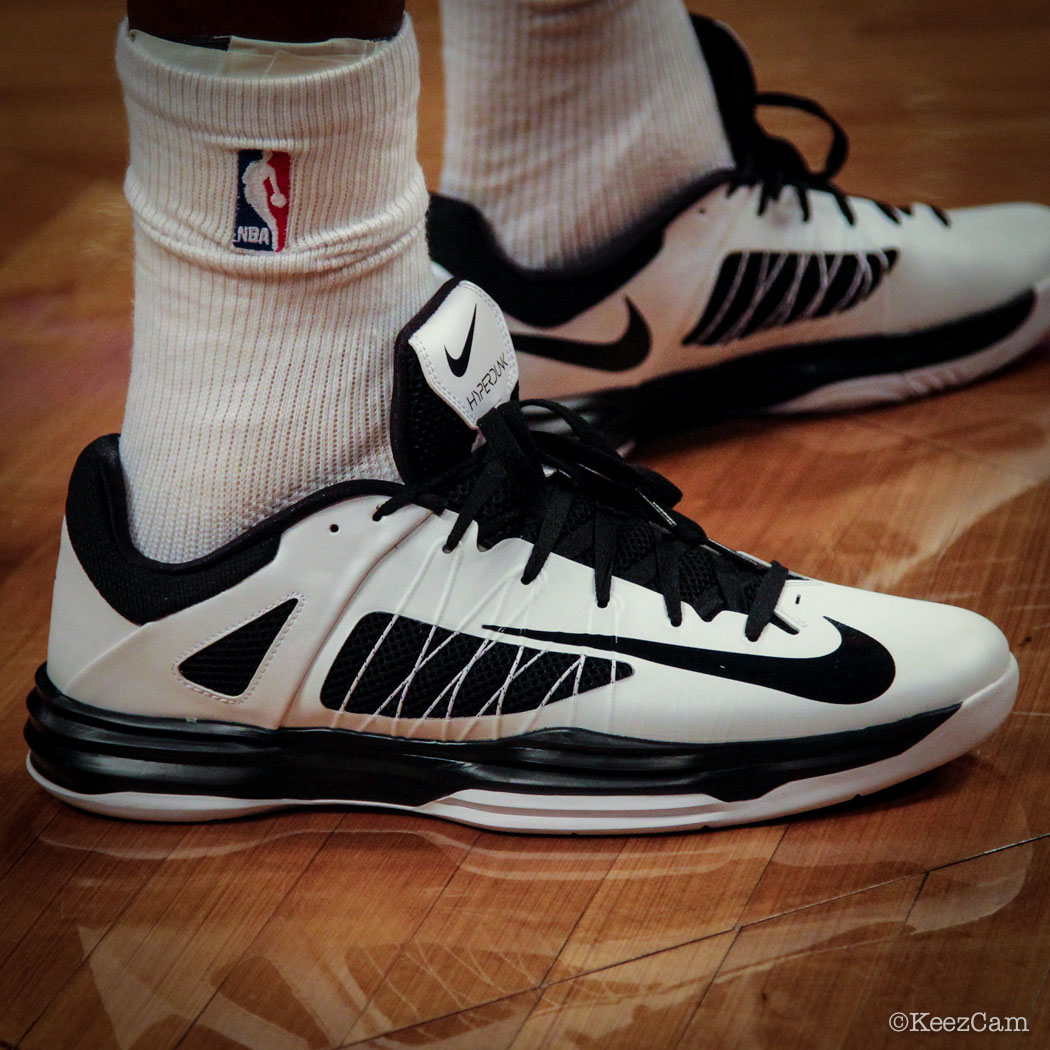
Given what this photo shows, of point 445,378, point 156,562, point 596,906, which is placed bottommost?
point 596,906

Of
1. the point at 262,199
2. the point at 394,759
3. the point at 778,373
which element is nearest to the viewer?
the point at 262,199

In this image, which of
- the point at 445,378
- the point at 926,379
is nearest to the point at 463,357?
the point at 445,378

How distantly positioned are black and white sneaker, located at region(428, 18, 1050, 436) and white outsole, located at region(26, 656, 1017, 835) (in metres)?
0.42

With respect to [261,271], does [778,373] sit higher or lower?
lower

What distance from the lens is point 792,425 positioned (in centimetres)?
112

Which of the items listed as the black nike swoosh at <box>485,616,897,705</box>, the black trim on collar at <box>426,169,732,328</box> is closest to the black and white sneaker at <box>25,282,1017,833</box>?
A: the black nike swoosh at <box>485,616,897,705</box>

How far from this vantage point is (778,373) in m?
1.11

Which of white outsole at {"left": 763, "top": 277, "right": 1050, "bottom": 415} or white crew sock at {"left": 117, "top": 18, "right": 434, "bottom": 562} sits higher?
white crew sock at {"left": 117, "top": 18, "right": 434, "bottom": 562}

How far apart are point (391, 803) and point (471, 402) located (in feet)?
0.80

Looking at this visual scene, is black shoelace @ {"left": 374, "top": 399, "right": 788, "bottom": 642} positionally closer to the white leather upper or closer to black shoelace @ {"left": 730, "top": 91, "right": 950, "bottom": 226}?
the white leather upper

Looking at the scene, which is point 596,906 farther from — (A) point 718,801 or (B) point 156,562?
(B) point 156,562

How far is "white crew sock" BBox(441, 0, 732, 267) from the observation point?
3.22 ft

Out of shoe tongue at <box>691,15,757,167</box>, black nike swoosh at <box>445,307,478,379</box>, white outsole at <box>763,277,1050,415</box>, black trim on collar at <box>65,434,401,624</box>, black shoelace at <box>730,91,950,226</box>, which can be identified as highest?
shoe tongue at <box>691,15,757,167</box>

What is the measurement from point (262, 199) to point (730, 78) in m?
0.59
